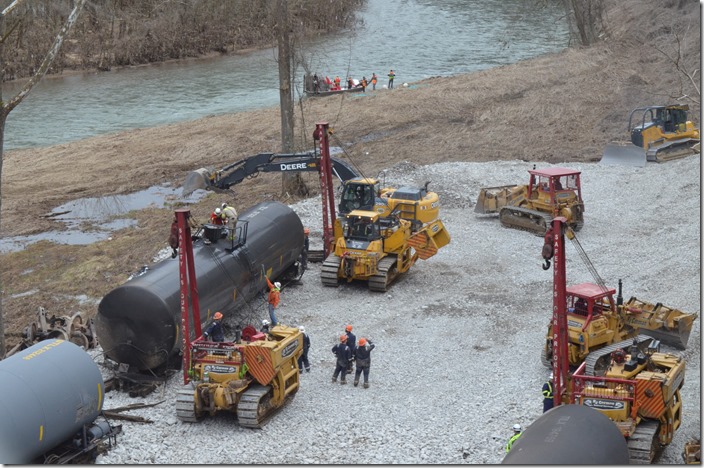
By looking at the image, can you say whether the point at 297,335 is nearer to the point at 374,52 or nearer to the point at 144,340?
the point at 144,340

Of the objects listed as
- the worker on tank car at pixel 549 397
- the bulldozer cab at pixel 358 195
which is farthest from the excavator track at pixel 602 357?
the bulldozer cab at pixel 358 195

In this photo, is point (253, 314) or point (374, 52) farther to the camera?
point (374, 52)

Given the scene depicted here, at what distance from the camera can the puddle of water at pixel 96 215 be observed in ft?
103

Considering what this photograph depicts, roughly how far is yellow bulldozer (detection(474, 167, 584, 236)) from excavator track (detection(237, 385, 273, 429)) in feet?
47.5

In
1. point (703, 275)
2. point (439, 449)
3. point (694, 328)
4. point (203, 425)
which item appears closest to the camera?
point (439, 449)

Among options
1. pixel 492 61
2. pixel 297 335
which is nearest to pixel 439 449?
pixel 297 335

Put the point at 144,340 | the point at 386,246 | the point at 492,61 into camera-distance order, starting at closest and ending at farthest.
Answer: the point at 144,340
the point at 386,246
the point at 492,61

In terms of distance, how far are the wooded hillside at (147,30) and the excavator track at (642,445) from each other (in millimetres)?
45729

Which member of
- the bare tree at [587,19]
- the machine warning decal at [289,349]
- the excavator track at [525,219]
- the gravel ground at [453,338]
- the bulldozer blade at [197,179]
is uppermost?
the bare tree at [587,19]

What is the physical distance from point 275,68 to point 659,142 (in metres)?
32.7

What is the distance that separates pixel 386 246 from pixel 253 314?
440cm

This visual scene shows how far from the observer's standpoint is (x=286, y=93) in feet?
116

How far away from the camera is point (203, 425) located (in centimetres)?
1794

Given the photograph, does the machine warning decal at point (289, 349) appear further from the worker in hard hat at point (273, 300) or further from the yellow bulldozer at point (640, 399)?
the yellow bulldozer at point (640, 399)
